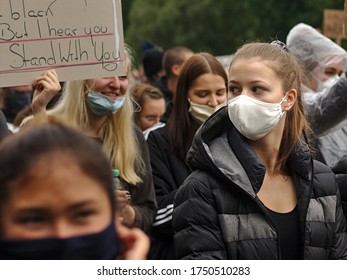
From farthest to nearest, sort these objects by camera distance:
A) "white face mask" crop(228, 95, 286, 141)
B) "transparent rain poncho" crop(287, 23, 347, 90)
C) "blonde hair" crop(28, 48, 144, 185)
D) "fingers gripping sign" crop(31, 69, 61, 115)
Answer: "transparent rain poncho" crop(287, 23, 347, 90)
"blonde hair" crop(28, 48, 144, 185)
"fingers gripping sign" crop(31, 69, 61, 115)
"white face mask" crop(228, 95, 286, 141)

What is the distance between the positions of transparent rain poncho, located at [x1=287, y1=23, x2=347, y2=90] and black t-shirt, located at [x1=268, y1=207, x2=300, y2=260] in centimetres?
343

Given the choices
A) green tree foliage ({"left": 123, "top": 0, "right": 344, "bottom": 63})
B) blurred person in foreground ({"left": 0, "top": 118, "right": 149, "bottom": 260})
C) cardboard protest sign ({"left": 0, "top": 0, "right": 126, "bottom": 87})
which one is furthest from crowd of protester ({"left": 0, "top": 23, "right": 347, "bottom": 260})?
green tree foliage ({"left": 123, "top": 0, "right": 344, "bottom": 63})

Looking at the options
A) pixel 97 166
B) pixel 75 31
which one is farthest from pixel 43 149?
pixel 75 31

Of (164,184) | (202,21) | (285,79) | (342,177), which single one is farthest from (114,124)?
(202,21)

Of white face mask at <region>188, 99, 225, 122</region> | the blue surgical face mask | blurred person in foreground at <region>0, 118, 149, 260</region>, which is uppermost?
blurred person in foreground at <region>0, 118, 149, 260</region>

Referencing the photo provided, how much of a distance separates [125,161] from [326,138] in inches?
65.5

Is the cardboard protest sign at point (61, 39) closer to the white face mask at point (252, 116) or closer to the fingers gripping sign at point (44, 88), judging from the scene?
the fingers gripping sign at point (44, 88)

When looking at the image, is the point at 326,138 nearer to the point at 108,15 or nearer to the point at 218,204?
the point at 108,15

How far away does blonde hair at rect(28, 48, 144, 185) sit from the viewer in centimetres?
566

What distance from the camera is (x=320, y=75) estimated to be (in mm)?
7613

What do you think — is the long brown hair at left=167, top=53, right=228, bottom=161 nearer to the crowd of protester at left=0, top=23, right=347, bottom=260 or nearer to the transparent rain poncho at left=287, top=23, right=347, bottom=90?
the crowd of protester at left=0, top=23, right=347, bottom=260

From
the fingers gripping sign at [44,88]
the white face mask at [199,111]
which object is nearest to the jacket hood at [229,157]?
the fingers gripping sign at [44,88]

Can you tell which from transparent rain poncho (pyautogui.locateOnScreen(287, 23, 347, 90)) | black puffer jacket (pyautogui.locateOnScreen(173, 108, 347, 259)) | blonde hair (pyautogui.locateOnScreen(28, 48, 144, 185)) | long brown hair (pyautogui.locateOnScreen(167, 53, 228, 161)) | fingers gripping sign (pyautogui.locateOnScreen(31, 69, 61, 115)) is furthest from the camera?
transparent rain poncho (pyautogui.locateOnScreen(287, 23, 347, 90))

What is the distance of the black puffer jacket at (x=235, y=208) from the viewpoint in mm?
4191
